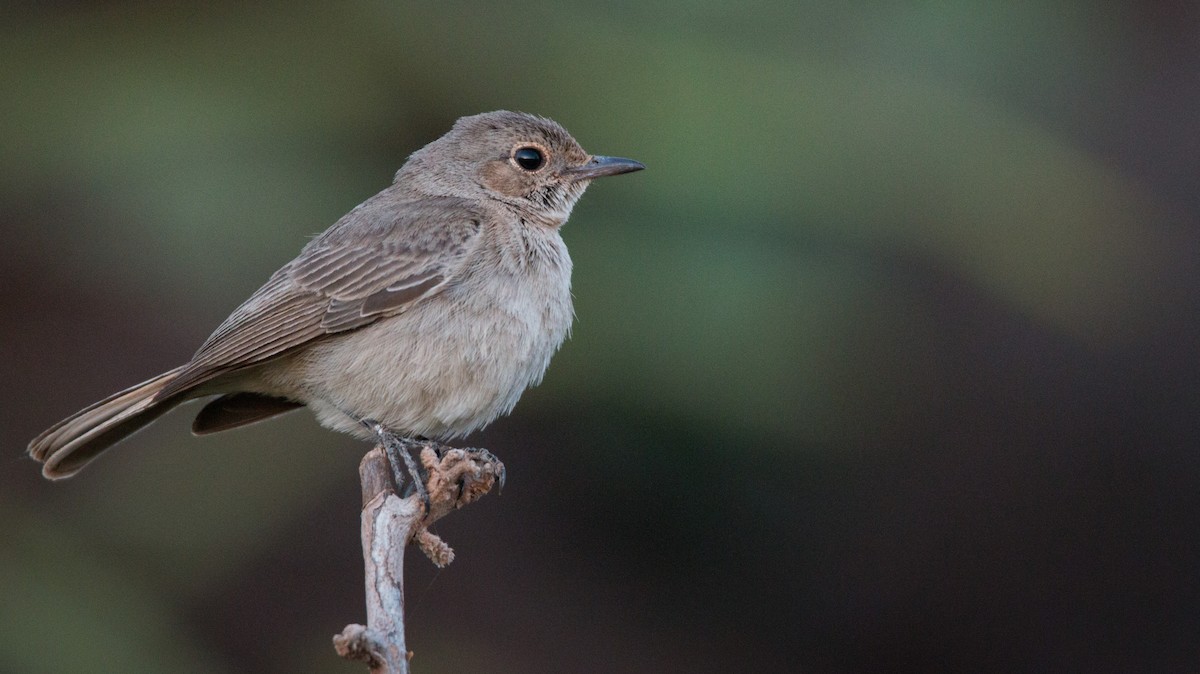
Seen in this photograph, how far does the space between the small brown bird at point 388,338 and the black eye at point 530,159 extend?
0.76 feet

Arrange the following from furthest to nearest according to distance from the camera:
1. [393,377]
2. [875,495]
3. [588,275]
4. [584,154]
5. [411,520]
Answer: [875,495] → [588,275] → [584,154] → [393,377] → [411,520]

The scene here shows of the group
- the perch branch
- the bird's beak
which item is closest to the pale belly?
the perch branch

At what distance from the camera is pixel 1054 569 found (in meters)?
6.83

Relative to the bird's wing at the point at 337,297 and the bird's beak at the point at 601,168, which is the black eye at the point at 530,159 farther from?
the bird's wing at the point at 337,297

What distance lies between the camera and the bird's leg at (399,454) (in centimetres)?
473

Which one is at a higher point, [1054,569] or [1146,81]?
[1146,81]

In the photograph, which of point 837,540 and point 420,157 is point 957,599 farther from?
point 420,157

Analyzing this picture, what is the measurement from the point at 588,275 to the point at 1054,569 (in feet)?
8.98

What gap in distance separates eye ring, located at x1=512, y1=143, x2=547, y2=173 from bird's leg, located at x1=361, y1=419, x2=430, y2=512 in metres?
1.30

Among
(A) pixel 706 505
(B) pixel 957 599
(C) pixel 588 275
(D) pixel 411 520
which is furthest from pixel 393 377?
(B) pixel 957 599

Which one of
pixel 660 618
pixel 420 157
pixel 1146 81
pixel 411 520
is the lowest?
pixel 660 618

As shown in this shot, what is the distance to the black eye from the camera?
19.0ft

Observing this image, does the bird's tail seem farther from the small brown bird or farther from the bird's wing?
the bird's wing

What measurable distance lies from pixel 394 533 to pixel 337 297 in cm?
164
